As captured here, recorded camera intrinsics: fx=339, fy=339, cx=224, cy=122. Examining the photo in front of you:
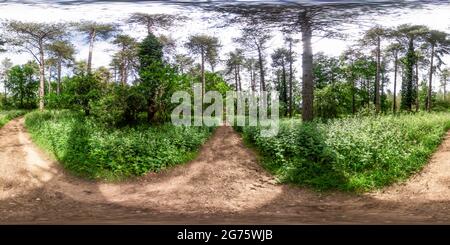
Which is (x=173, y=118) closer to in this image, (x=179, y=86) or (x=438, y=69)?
(x=179, y=86)

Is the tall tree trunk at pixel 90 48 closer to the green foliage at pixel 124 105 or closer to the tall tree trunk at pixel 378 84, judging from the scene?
the green foliage at pixel 124 105

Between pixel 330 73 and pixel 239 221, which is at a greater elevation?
pixel 330 73

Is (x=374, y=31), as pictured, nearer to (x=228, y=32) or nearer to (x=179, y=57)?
(x=228, y=32)

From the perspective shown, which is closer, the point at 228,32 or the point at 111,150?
the point at 228,32

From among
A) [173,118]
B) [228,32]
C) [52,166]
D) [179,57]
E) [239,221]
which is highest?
[228,32]

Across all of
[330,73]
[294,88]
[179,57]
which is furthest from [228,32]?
[330,73]

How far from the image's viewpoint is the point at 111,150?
426 centimetres

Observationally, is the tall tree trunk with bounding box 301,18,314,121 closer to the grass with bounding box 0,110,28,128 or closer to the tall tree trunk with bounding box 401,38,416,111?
the tall tree trunk with bounding box 401,38,416,111

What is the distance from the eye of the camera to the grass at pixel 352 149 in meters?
3.93

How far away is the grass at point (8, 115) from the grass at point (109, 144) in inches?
4.2

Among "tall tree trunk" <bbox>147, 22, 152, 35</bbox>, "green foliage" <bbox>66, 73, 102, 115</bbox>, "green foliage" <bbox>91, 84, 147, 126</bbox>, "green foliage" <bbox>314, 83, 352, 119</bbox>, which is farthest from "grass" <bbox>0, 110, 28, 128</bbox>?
"green foliage" <bbox>314, 83, 352, 119</bbox>
